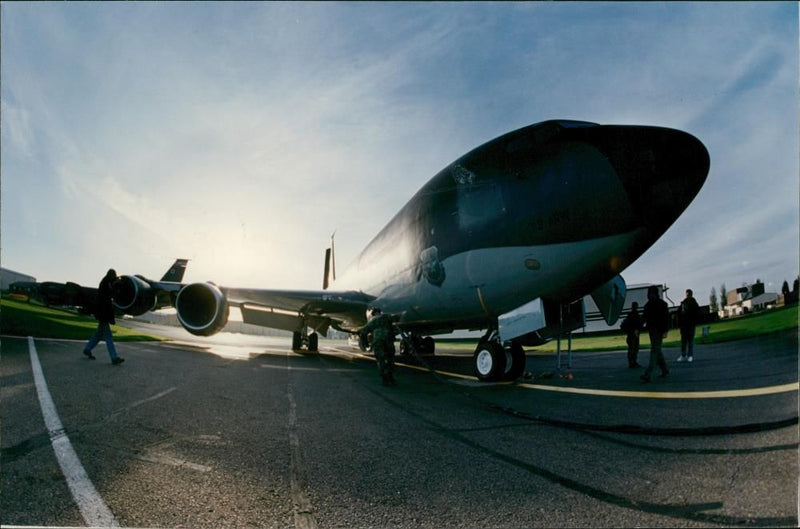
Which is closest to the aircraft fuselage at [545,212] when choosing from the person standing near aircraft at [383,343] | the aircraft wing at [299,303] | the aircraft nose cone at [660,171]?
the aircraft nose cone at [660,171]

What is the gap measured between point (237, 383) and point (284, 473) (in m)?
4.42

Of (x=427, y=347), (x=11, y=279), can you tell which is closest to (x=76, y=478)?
(x=11, y=279)

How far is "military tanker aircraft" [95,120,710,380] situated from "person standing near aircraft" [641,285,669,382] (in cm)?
69

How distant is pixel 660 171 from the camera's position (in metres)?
4.30

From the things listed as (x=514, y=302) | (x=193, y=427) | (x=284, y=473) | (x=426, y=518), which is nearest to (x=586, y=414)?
(x=514, y=302)

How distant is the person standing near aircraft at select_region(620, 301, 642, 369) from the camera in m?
8.48

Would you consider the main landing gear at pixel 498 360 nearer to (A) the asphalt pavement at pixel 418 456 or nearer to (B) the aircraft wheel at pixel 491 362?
(B) the aircraft wheel at pixel 491 362

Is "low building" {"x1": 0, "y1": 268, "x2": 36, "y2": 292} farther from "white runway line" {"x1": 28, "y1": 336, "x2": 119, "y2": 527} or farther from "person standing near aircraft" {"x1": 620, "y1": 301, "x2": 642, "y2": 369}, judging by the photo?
"person standing near aircraft" {"x1": 620, "y1": 301, "x2": 642, "y2": 369}

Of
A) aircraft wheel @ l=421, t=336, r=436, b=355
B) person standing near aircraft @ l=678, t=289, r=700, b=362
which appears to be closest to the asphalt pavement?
person standing near aircraft @ l=678, t=289, r=700, b=362

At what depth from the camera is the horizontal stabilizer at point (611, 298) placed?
6973 mm

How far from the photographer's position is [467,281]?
21.3 feet

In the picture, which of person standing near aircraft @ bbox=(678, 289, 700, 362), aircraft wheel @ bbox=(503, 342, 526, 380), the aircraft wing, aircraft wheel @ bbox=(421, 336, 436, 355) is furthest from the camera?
aircraft wheel @ bbox=(421, 336, 436, 355)

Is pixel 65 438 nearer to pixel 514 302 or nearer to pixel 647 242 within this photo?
pixel 514 302

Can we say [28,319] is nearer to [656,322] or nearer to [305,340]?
[656,322]
